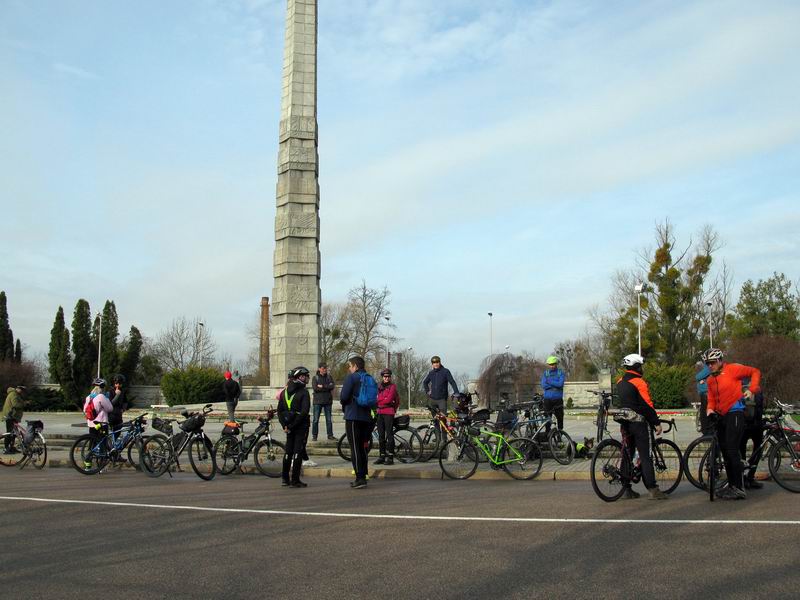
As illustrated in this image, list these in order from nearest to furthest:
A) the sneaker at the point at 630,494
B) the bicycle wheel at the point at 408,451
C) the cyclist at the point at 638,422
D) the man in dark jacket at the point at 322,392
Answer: the cyclist at the point at 638,422
the sneaker at the point at 630,494
the bicycle wheel at the point at 408,451
the man in dark jacket at the point at 322,392

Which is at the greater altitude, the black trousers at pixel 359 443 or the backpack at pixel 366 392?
the backpack at pixel 366 392

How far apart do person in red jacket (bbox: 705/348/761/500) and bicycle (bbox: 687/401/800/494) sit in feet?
0.78

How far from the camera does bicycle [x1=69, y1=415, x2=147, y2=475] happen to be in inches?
589

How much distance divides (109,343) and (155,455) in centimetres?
5104

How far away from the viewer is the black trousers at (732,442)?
1011cm

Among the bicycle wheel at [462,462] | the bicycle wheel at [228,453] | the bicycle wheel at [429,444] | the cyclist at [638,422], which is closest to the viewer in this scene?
the cyclist at [638,422]

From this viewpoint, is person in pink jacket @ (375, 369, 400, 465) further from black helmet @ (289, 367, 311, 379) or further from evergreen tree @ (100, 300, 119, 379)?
evergreen tree @ (100, 300, 119, 379)

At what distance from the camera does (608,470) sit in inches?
404

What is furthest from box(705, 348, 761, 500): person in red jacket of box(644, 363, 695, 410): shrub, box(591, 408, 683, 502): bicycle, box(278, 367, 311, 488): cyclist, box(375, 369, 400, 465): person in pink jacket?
box(644, 363, 695, 410): shrub

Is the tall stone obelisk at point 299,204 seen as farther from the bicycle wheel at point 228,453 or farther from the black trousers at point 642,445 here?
the black trousers at point 642,445

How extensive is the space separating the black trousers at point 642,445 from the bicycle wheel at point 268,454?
597 centimetres

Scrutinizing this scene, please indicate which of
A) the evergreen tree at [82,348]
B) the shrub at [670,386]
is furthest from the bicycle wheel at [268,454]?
the evergreen tree at [82,348]

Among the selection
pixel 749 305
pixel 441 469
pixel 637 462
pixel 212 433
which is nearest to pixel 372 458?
pixel 441 469

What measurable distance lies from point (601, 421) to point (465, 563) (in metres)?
8.91
